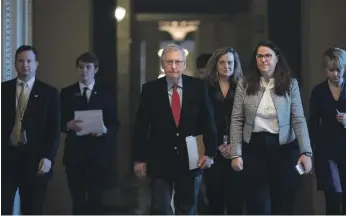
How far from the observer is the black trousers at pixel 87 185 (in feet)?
20.0

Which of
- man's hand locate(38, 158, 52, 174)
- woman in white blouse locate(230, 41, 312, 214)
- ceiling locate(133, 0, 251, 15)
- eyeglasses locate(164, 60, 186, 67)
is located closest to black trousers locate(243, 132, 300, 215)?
woman in white blouse locate(230, 41, 312, 214)

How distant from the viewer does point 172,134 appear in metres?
5.09

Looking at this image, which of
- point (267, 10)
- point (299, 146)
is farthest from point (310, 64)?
point (299, 146)

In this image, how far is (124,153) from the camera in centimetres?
751

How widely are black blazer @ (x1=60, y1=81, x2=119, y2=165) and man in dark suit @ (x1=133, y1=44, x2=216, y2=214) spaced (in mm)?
1026

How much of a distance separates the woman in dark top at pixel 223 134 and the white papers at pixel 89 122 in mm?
1066

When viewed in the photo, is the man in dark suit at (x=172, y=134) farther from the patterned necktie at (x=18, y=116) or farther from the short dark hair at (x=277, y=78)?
the patterned necktie at (x=18, y=116)

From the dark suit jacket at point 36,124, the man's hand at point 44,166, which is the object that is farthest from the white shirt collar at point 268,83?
the man's hand at point 44,166

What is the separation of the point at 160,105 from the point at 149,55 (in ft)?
8.26

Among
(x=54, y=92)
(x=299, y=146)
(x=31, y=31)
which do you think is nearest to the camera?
(x=299, y=146)

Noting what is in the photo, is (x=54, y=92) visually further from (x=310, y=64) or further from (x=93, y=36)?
(x=310, y=64)

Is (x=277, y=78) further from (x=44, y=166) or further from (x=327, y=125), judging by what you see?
(x=44, y=166)

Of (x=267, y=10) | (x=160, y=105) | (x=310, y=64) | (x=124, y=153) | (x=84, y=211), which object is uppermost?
(x=267, y=10)

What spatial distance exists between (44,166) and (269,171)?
1725mm
